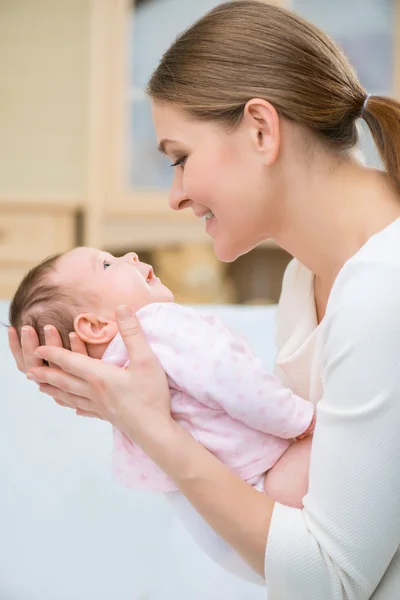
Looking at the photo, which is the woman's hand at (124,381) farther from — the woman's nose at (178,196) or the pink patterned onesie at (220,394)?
the woman's nose at (178,196)

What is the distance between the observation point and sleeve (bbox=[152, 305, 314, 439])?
1.19 m

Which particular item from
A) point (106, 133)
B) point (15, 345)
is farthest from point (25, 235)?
point (15, 345)

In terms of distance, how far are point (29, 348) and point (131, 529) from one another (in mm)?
465

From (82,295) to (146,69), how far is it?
12.1ft

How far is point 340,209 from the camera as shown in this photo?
4.22 feet

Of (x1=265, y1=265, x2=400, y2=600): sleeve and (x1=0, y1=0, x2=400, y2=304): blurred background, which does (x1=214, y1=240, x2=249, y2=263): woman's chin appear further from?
(x1=0, y1=0, x2=400, y2=304): blurred background

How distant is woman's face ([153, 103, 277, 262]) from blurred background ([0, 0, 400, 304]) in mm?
3192

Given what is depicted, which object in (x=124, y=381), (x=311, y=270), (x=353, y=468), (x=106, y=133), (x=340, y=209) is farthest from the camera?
(x=106, y=133)

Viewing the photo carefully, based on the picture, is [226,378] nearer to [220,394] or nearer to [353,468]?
[220,394]

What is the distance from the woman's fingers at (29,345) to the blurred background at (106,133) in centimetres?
318

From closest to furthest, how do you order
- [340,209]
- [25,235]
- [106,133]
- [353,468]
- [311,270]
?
[353,468] < [340,209] < [311,270] < [25,235] < [106,133]

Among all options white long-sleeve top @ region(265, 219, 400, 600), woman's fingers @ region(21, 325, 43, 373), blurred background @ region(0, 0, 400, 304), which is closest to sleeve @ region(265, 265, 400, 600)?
white long-sleeve top @ region(265, 219, 400, 600)

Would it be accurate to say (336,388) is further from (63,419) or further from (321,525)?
(63,419)

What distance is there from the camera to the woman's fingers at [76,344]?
1.27 meters
